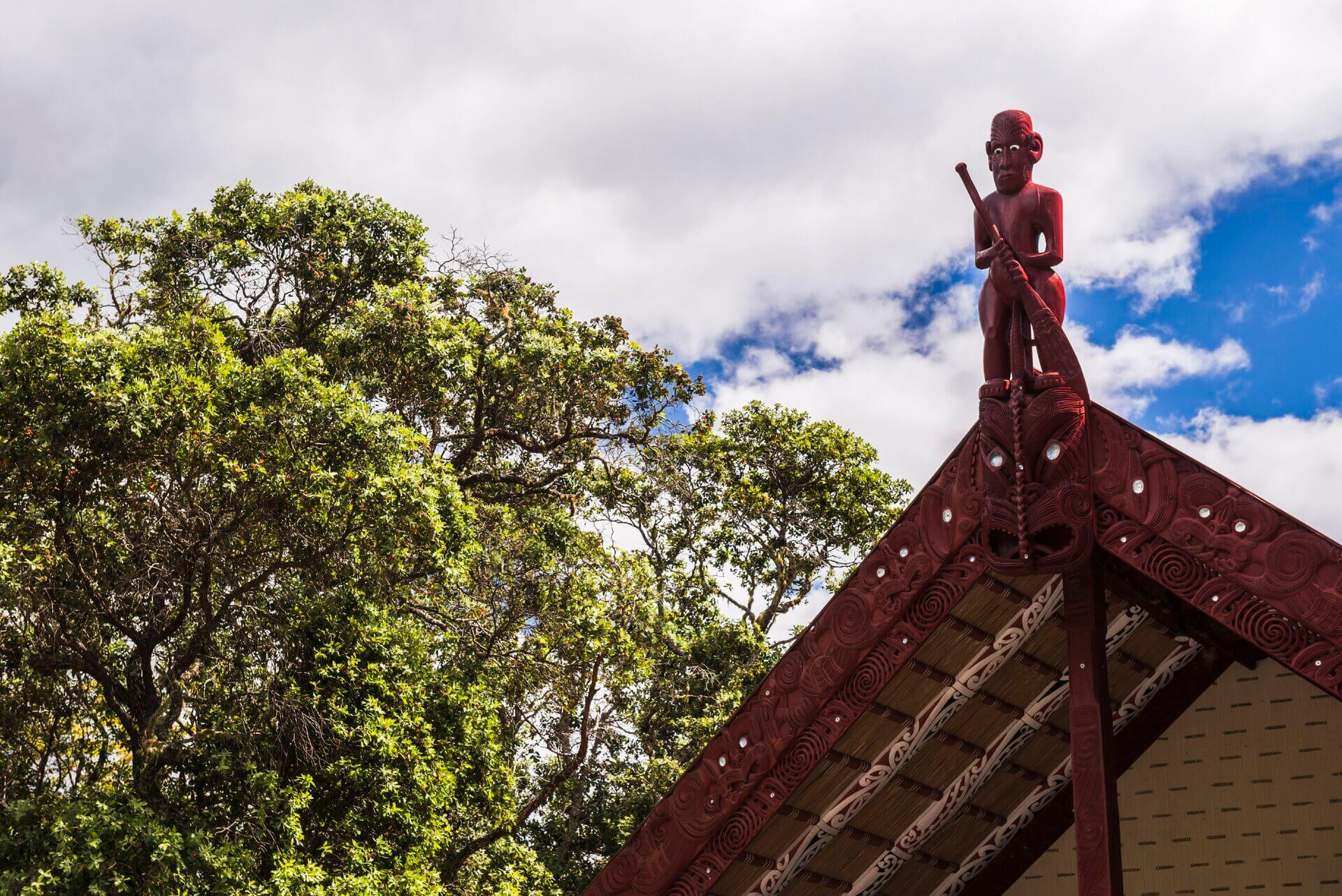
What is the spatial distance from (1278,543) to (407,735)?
29.1 ft

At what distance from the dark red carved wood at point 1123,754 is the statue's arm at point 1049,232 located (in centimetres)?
253

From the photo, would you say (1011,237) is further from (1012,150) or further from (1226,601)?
(1226,601)

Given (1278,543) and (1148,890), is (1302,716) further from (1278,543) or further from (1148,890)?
(1278,543)

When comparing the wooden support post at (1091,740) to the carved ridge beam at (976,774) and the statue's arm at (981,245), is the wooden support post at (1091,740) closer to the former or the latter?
the carved ridge beam at (976,774)

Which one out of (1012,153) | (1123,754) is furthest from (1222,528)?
(1123,754)

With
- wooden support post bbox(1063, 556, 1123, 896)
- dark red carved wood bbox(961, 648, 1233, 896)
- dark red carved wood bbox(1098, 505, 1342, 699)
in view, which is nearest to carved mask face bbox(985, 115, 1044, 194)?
dark red carved wood bbox(1098, 505, 1342, 699)

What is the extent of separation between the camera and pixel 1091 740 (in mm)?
5566

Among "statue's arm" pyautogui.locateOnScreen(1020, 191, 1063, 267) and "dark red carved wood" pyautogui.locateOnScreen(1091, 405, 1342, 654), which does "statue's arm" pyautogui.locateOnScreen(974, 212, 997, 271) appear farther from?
"dark red carved wood" pyautogui.locateOnScreen(1091, 405, 1342, 654)

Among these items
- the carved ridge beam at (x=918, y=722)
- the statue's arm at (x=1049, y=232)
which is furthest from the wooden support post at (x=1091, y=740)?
the statue's arm at (x=1049, y=232)

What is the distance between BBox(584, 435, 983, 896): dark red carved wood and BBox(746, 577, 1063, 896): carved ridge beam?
31 centimetres

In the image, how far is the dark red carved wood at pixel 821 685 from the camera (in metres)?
5.81

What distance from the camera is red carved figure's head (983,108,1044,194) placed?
242 inches

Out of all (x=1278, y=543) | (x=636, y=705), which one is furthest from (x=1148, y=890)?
(x=636, y=705)

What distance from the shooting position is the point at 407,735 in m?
12.2
